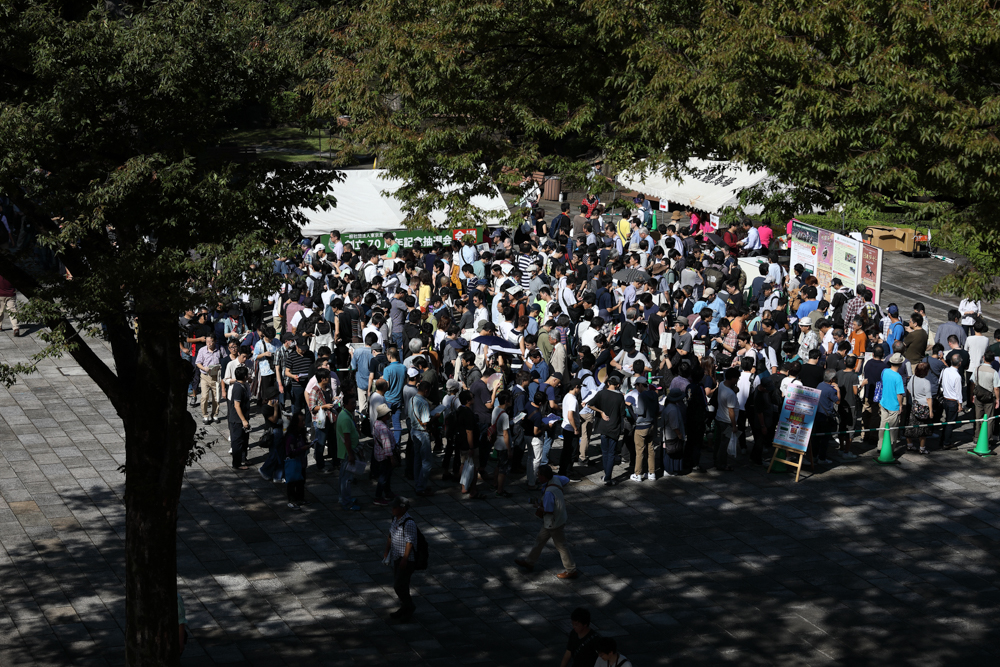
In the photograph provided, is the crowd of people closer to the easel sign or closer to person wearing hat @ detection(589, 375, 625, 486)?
person wearing hat @ detection(589, 375, 625, 486)

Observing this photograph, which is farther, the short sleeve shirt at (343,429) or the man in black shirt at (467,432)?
the man in black shirt at (467,432)

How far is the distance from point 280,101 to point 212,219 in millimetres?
1583

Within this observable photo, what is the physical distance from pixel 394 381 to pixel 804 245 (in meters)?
12.4

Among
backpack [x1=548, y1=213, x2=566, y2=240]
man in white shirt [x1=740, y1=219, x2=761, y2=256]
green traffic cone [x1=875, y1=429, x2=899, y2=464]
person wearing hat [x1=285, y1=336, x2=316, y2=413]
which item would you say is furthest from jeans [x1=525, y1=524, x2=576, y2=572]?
man in white shirt [x1=740, y1=219, x2=761, y2=256]

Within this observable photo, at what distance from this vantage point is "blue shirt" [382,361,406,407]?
52.5 feet

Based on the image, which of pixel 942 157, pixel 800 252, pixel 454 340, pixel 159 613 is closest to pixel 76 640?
pixel 159 613

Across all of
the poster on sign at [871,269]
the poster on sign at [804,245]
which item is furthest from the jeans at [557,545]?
the poster on sign at [804,245]

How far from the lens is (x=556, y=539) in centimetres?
1276

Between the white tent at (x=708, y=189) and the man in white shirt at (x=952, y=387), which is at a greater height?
the white tent at (x=708, y=189)

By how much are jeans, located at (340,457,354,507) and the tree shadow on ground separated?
161mm

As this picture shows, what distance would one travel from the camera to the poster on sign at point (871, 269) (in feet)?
74.2

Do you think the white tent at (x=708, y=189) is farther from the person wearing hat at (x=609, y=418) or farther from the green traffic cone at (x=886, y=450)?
the person wearing hat at (x=609, y=418)

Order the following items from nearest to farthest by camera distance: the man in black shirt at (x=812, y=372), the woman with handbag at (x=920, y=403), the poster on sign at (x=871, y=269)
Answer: the man in black shirt at (x=812, y=372)
the woman with handbag at (x=920, y=403)
the poster on sign at (x=871, y=269)

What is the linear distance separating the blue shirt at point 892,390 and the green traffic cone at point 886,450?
1.23 ft
